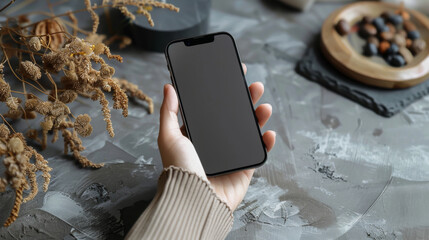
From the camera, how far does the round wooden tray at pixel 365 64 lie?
793mm

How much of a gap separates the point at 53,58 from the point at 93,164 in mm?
232

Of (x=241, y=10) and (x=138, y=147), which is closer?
(x=138, y=147)

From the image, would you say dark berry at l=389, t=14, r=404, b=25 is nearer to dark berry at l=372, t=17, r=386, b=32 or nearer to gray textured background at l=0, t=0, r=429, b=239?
dark berry at l=372, t=17, r=386, b=32

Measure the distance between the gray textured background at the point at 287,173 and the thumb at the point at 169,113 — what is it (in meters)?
0.12

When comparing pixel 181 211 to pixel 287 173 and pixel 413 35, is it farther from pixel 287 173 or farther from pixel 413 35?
pixel 413 35

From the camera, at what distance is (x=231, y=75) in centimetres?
63

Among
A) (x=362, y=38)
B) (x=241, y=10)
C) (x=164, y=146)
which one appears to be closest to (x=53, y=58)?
(x=164, y=146)

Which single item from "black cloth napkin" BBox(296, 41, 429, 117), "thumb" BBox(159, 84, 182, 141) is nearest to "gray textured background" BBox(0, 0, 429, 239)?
"black cloth napkin" BBox(296, 41, 429, 117)

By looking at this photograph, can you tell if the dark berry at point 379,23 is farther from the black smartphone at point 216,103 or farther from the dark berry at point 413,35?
the black smartphone at point 216,103

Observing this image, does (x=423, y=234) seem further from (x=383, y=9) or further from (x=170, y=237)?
(x=383, y=9)

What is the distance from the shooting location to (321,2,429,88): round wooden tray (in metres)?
0.79

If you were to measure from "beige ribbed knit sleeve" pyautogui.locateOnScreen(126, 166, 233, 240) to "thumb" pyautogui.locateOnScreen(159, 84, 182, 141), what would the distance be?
0.21 ft

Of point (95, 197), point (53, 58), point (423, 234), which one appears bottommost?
point (423, 234)

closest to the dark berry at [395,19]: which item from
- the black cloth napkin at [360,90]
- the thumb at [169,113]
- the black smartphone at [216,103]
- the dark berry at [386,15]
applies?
the dark berry at [386,15]
